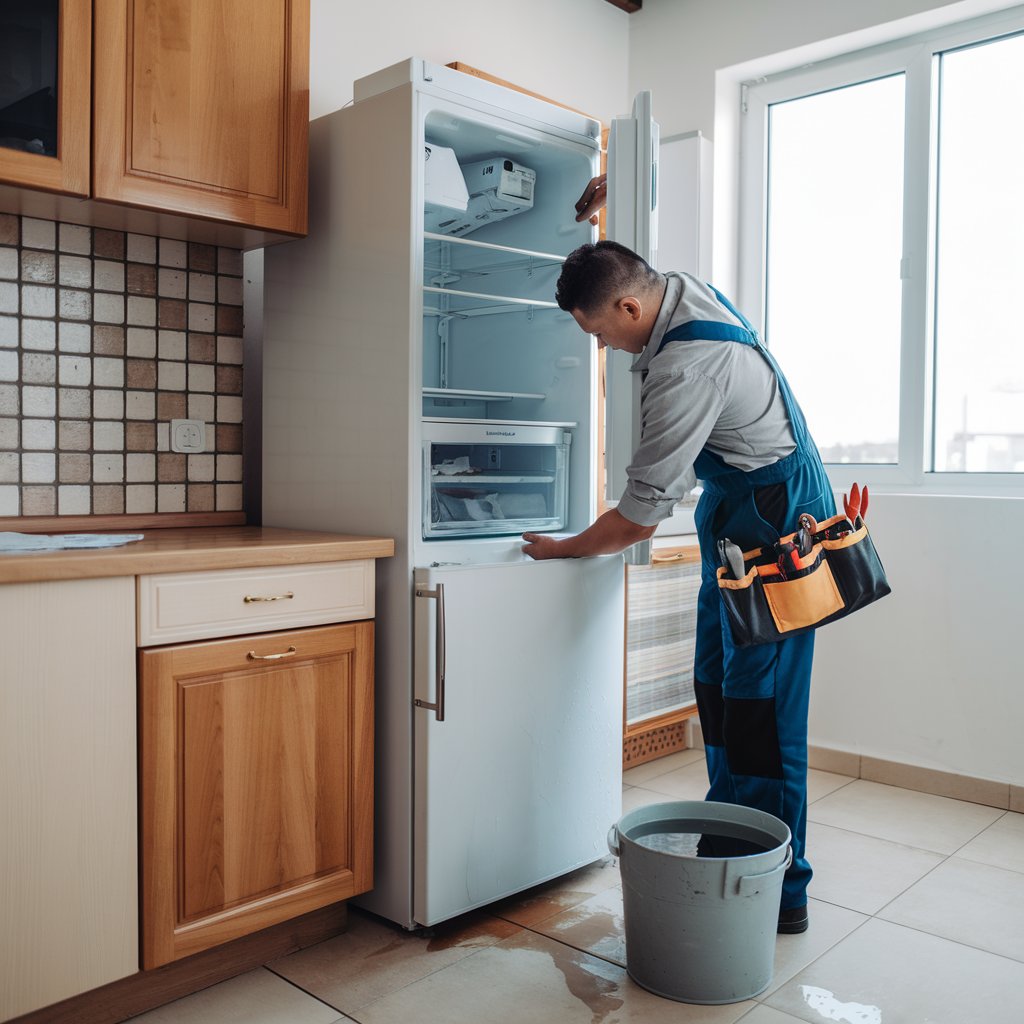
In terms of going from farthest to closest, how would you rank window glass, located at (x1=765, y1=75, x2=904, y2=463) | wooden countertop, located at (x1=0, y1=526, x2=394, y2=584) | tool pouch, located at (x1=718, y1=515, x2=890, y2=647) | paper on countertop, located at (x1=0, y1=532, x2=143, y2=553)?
window glass, located at (x1=765, y1=75, x2=904, y2=463), tool pouch, located at (x1=718, y1=515, x2=890, y2=647), paper on countertop, located at (x1=0, y1=532, x2=143, y2=553), wooden countertop, located at (x1=0, y1=526, x2=394, y2=584)

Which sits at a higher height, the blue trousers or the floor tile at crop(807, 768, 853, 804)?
the blue trousers

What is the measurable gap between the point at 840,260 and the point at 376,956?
103 inches

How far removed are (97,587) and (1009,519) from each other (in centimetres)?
243

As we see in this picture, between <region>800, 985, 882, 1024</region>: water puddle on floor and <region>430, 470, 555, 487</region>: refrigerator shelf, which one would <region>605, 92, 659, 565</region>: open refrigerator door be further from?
<region>800, 985, 882, 1024</region>: water puddle on floor

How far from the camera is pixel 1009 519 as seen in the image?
2.85 m

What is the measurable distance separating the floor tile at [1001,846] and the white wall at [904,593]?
17cm

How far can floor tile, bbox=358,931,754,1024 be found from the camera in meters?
1.78

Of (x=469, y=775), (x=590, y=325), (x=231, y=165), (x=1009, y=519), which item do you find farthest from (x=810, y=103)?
(x=469, y=775)

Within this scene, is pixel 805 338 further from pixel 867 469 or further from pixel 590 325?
pixel 590 325

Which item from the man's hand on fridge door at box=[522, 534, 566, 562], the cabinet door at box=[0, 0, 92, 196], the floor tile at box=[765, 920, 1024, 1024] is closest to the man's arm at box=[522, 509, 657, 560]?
the man's hand on fridge door at box=[522, 534, 566, 562]

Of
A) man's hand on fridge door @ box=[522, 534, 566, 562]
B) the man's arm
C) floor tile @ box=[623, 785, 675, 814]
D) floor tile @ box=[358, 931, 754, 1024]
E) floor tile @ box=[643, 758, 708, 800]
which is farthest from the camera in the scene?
floor tile @ box=[643, 758, 708, 800]

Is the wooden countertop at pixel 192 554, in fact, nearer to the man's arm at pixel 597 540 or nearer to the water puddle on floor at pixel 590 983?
the man's arm at pixel 597 540

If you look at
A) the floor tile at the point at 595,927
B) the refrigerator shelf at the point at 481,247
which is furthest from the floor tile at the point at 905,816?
the refrigerator shelf at the point at 481,247

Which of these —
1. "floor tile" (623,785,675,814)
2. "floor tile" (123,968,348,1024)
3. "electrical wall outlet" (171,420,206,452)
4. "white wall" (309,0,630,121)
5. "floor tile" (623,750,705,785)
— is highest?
"white wall" (309,0,630,121)
